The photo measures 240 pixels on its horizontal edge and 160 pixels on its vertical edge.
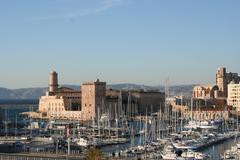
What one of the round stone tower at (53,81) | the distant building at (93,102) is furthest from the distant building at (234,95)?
the round stone tower at (53,81)

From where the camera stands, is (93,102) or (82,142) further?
(93,102)

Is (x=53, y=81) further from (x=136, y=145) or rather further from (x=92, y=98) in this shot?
(x=136, y=145)

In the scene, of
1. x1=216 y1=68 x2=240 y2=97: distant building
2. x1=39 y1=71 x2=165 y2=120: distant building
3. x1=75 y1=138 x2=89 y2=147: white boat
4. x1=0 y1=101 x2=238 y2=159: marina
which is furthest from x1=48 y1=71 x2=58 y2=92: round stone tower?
x1=75 y1=138 x2=89 y2=147: white boat

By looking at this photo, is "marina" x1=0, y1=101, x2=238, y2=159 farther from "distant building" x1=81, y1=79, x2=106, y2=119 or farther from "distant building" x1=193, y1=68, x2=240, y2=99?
"distant building" x1=193, y1=68, x2=240, y2=99

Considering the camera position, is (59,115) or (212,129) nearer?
(212,129)

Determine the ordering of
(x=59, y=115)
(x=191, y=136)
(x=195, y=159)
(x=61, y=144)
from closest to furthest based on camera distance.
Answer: (x=195, y=159) → (x=61, y=144) → (x=191, y=136) → (x=59, y=115)

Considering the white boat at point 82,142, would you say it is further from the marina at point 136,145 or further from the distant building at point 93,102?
the distant building at point 93,102

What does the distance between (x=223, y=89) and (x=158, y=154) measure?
83.4 m

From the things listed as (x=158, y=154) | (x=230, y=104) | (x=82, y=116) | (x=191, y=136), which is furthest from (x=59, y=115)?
(x=158, y=154)

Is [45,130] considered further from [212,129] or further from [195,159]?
[195,159]

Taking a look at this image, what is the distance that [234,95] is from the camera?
113m

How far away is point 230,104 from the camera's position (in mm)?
112688

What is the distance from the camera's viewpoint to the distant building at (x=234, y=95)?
366 feet

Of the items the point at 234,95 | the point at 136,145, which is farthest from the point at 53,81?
the point at 136,145
